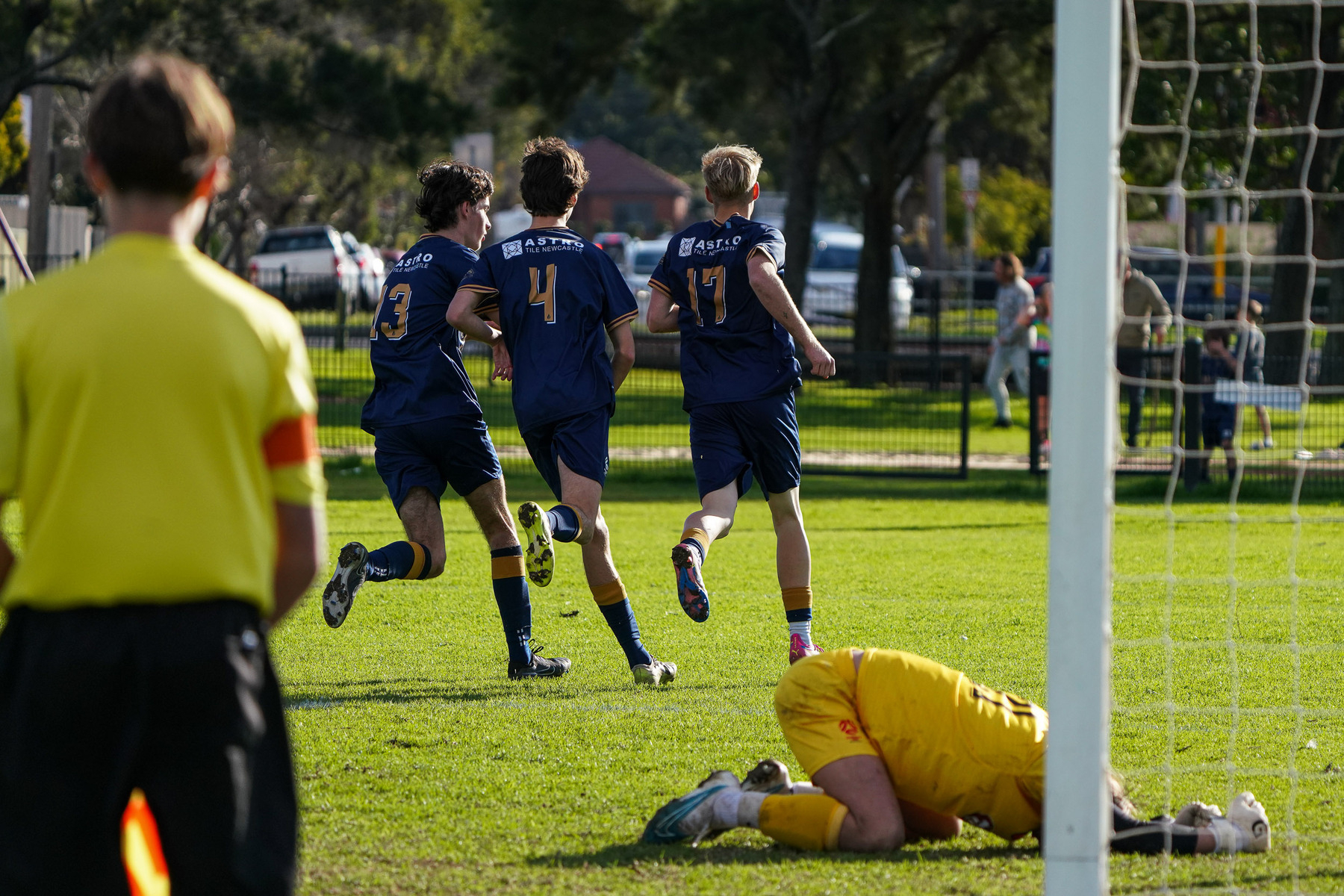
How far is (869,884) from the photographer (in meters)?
3.82

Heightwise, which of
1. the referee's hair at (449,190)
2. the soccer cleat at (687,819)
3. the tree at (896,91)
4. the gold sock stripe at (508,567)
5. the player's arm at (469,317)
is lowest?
the soccer cleat at (687,819)

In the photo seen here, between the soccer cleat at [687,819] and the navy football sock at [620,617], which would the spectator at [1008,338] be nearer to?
the navy football sock at [620,617]

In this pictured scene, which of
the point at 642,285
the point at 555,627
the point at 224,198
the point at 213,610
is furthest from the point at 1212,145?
the point at 224,198

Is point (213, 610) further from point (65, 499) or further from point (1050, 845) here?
point (1050, 845)

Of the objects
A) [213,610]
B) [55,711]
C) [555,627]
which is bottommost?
[555,627]

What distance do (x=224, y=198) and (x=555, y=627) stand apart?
134ft

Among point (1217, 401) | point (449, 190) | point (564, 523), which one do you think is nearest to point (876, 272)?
point (1217, 401)

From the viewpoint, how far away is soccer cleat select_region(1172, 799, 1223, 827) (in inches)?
161

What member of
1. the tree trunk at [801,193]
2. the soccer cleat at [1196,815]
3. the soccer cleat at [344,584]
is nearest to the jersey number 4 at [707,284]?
the soccer cleat at [344,584]

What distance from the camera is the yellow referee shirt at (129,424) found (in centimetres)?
236

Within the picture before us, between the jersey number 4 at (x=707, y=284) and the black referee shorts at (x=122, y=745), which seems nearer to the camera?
the black referee shorts at (x=122, y=745)

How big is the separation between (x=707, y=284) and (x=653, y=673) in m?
1.66

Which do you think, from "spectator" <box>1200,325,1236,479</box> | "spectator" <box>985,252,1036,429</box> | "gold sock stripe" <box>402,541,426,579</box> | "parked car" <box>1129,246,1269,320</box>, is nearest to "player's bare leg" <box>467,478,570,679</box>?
"gold sock stripe" <box>402,541,426,579</box>

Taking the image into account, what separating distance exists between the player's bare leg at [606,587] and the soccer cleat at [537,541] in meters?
0.35
